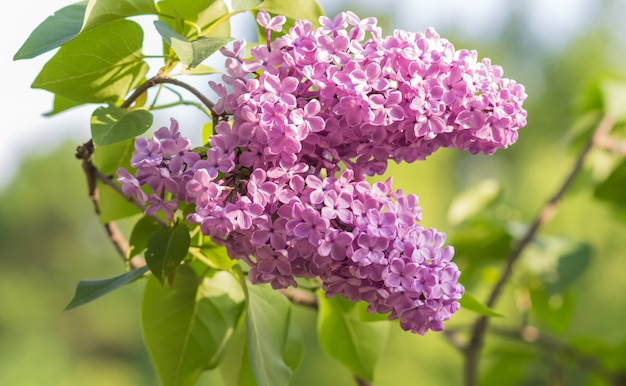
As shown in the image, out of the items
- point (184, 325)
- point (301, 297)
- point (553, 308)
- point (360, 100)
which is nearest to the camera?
point (360, 100)

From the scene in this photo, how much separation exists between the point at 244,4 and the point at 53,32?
0.47ft

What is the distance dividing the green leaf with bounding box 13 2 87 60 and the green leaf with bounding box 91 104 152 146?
0.18ft

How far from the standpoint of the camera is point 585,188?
58.7 inches

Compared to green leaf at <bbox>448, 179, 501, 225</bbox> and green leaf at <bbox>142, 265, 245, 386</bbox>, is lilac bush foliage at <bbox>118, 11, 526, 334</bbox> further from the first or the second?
green leaf at <bbox>448, 179, 501, 225</bbox>

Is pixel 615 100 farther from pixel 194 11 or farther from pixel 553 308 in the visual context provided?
pixel 194 11

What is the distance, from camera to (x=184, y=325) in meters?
0.70

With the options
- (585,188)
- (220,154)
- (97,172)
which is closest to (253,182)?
(220,154)

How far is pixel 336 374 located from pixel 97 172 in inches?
266

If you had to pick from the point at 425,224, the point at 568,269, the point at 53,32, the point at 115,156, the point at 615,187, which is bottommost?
the point at 425,224

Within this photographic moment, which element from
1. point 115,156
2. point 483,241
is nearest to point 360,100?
point 115,156

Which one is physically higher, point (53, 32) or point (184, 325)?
point (53, 32)

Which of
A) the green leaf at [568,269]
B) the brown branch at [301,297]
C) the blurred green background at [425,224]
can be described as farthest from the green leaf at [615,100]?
the blurred green background at [425,224]

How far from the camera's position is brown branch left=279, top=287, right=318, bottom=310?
782 mm

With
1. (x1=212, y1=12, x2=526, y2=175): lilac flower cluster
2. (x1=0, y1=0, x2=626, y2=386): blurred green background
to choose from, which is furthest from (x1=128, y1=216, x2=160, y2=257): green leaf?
(x1=0, y1=0, x2=626, y2=386): blurred green background
